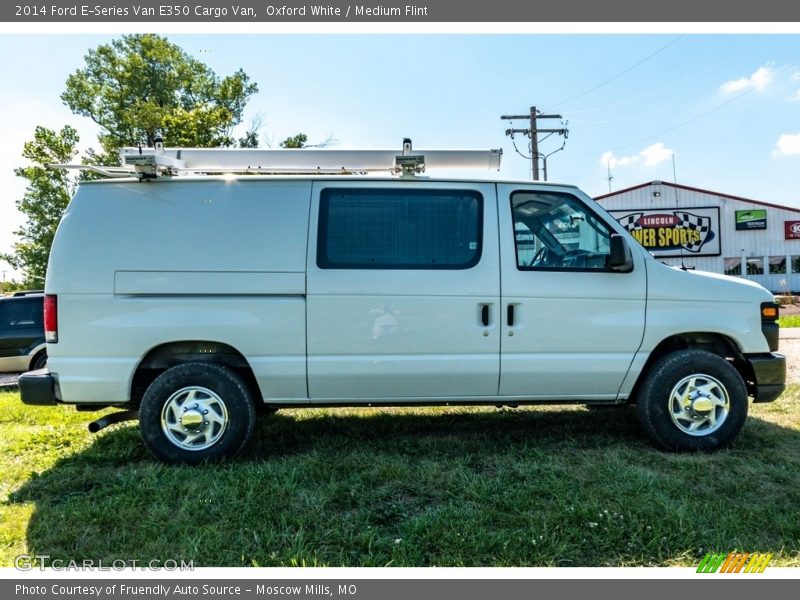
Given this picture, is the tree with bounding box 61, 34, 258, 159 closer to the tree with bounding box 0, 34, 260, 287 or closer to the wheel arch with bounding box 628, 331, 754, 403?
the tree with bounding box 0, 34, 260, 287

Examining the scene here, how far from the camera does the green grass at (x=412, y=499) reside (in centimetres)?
285

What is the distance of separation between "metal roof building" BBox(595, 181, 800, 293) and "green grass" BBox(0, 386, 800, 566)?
1164 inches

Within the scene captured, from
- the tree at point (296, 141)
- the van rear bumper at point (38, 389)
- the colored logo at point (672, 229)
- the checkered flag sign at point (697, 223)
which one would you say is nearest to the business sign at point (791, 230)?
the colored logo at point (672, 229)

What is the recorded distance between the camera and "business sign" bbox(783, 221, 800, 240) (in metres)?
30.9

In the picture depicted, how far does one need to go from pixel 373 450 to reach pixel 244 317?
149 centimetres

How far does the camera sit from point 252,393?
4.23 m

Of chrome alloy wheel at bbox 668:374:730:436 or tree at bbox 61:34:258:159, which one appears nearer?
chrome alloy wheel at bbox 668:374:730:436

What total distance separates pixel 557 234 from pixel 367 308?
63.6 inches

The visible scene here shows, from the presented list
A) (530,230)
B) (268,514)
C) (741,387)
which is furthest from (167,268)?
(741,387)

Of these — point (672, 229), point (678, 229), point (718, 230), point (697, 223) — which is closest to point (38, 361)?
point (672, 229)

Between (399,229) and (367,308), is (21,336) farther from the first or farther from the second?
(399,229)

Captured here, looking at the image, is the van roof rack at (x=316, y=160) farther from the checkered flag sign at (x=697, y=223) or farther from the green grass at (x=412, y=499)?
the checkered flag sign at (x=697, y=223)

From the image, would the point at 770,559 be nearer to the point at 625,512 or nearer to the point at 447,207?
the point at 625,512

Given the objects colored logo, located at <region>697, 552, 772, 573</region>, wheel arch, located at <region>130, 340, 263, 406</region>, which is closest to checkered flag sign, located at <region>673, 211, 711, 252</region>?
colored logo, located at <region>697, 552, 772, 573</region>
